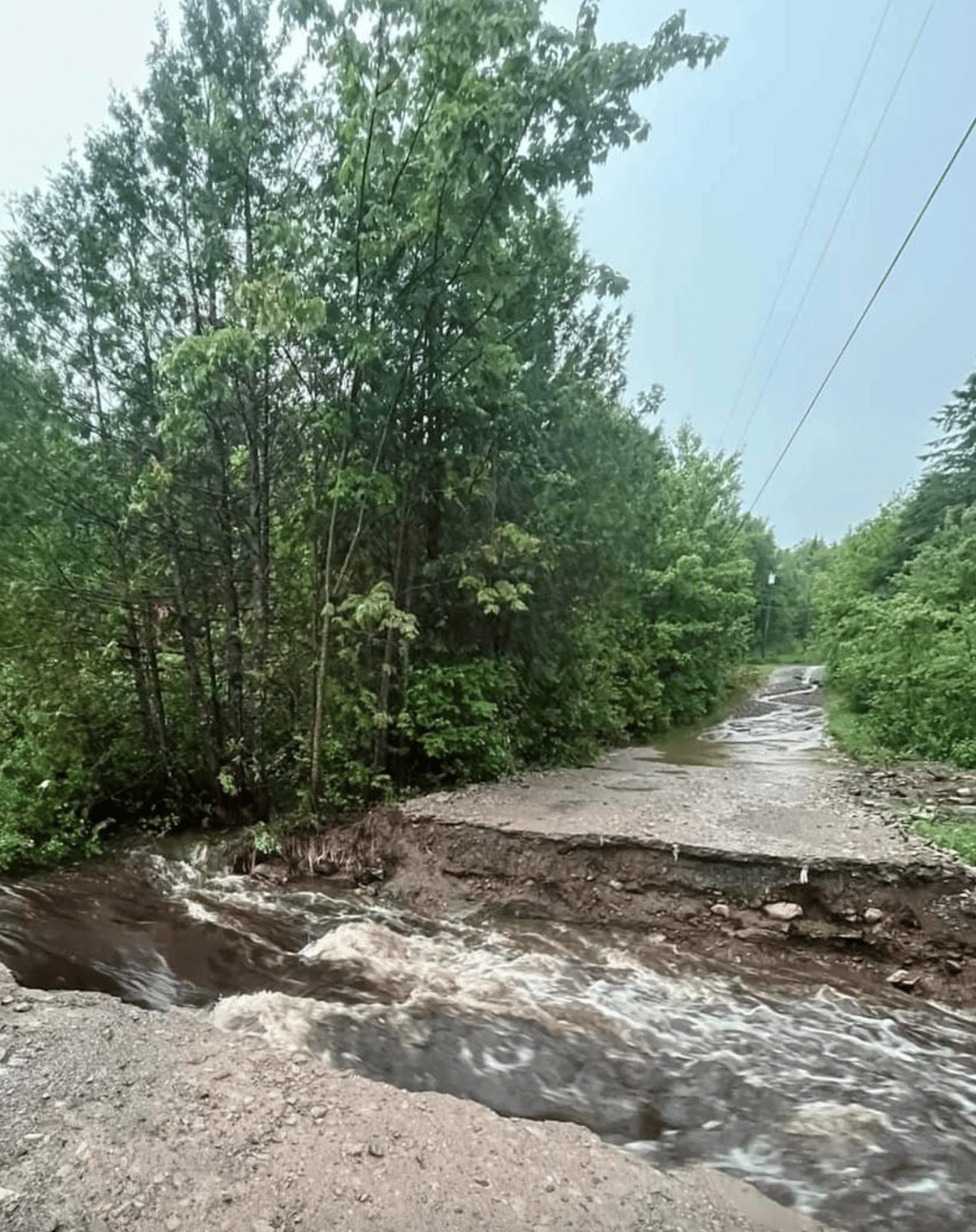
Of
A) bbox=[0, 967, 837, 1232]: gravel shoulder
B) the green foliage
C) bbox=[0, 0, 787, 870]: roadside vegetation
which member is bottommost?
bbox=[0, 967, 837, 1232]: gravel shoulder

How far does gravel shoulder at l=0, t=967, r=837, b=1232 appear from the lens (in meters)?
2.32

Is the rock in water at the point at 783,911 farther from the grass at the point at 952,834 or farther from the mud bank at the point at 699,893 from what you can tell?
the grass at the point at 952,834

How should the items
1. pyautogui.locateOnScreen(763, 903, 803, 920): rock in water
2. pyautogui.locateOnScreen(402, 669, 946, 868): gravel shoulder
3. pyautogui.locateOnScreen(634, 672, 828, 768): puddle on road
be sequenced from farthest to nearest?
1. pyautogui.locateOnScreen(634, 672, 828, 768): puddle on road
2. pyautogui.locateOnScreen(402, 669, 946, 868): gravel shoulder
3. pyautogui.locateOnScreen(763, 903, 803, 920): rock in water

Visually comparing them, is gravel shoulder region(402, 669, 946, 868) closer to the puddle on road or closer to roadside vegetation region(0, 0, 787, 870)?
→ the puddle on road

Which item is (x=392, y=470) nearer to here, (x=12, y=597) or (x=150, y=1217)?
(x=12, y=597)

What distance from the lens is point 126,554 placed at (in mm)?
7066

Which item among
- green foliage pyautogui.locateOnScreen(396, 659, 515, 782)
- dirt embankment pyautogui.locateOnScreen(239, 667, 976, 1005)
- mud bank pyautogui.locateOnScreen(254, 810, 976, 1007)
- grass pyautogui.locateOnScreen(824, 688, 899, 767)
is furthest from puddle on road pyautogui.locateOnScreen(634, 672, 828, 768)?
mud bank pyautogui.locateOnScreen(254, 810, 976, 1007)

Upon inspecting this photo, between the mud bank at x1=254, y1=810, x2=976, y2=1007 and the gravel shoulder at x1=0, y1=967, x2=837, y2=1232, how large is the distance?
2.29 metres

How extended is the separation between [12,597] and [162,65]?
5153mm

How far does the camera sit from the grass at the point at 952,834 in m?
5.04

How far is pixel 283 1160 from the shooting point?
2.57 m

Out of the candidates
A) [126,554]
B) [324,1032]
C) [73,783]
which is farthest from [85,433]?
[324,1032]

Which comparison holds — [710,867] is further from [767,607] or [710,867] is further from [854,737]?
[767,607]

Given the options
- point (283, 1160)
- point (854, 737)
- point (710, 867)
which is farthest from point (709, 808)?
point (854, 737)
